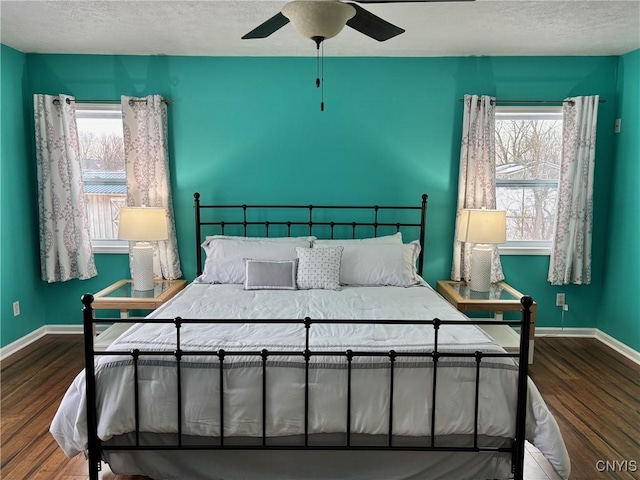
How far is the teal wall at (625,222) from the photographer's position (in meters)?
3.96

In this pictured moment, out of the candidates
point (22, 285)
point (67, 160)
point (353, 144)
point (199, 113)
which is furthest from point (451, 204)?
point (22, 285)

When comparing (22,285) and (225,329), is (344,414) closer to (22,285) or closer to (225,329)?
(225,329)

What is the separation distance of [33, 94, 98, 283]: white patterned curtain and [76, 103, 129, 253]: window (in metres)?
0.20

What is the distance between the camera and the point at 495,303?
369 centimetres

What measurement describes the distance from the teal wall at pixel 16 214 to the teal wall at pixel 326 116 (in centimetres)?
17

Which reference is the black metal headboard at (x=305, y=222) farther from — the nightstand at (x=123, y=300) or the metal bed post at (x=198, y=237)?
the nightstand at (x=123, y=300)

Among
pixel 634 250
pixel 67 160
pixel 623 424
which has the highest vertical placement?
pixel 67 160

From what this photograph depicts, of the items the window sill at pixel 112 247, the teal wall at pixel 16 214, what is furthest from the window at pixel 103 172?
the teal wall at pixel 16 214

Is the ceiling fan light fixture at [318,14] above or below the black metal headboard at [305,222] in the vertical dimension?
above

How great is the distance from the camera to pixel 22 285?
4.12 metres

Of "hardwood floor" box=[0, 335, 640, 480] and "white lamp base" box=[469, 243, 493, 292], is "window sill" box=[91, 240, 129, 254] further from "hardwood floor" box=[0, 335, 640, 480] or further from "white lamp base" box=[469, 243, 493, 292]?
"white lamp base" box=[469, 243, 493, 292]

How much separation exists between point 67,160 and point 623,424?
464 cm

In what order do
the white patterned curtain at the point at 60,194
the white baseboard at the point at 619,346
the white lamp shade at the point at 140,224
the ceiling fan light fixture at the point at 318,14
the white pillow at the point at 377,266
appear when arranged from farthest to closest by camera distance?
1. the white patterned curtain at the point at 60,194
2. the white baseboard at the point at 619,346
3. the white lamp shade at the point at 140,224
4. the white pillow at the point at 377,266
5. the ceiling fan light fixture at the point at 318,14

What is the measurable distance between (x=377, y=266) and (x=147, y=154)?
87.5 inches
